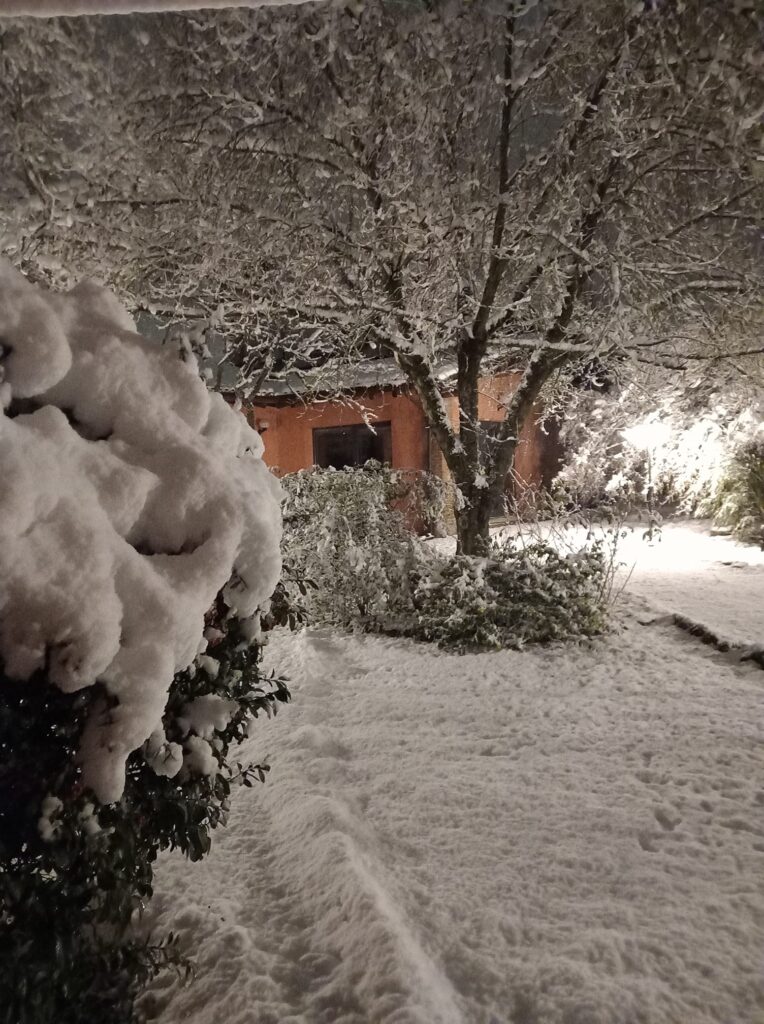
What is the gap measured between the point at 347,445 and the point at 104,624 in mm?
12133

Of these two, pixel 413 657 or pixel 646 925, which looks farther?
pixel 413 657

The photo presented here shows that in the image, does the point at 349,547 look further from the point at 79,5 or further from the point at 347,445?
the point at 347,445

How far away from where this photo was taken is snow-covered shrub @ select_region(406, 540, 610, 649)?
242 inches

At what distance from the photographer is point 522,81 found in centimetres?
566

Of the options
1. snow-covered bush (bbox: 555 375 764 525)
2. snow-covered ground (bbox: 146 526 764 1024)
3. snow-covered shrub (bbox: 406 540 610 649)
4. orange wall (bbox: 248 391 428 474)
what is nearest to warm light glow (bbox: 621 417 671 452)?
snow-covered bush (bbox: 555 375 764 525)

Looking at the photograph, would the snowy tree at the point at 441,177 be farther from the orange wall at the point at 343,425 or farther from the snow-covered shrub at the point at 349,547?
the orange wall at the point at 343,425

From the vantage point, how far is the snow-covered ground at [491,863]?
2137 millimetres

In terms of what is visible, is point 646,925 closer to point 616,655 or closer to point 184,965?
point 184,965

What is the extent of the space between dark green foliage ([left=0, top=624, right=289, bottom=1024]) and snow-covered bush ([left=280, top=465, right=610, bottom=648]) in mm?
4258

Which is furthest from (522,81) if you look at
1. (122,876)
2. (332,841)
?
(122,876)

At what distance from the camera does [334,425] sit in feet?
44.4

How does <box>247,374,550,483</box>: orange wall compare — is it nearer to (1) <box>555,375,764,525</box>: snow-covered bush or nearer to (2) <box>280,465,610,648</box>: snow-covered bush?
(1) <box>555,375,764,525</box>: snow-covered bush

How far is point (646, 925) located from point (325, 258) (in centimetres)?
619

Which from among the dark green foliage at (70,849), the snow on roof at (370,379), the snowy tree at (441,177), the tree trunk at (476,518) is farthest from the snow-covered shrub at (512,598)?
the snow on roof at (370,379)
